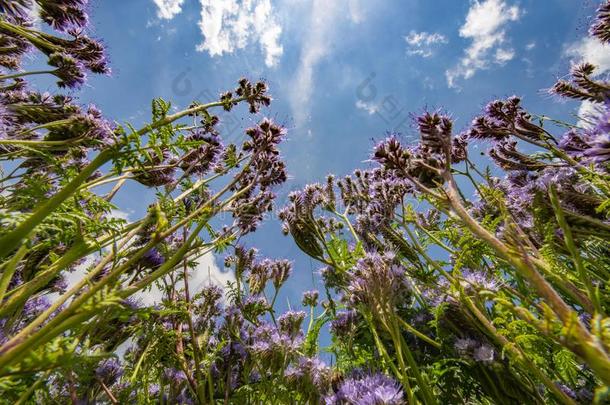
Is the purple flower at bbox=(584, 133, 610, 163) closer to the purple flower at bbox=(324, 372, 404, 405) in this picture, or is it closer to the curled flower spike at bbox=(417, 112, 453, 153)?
the curled flower spike at bbox=(417, 112, 453, 153)

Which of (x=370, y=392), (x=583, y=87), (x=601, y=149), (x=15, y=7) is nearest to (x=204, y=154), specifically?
(x=15, y=7)

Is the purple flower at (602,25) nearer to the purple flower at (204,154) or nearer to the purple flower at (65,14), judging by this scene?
the purple flower at (204,154)

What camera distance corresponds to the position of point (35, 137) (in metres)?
3.08

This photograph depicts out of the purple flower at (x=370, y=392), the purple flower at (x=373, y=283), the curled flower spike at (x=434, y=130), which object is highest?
the curled flower spike at (x=434, y=130)

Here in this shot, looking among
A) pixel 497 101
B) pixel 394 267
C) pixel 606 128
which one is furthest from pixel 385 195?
pixel 606 128

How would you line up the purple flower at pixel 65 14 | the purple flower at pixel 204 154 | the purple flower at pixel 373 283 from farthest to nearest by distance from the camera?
the purple flower at pixel 204 154 < the purple flower at pixel 65 14 < the purple flower at pixel 373 283

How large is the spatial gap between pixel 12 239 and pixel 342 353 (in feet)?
13.5

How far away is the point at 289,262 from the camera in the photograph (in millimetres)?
5488

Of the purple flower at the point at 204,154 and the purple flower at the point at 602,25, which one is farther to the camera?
the purple flower at the point at 204,154

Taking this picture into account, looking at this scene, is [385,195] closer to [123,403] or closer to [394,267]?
[394,267]

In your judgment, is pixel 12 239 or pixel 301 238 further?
pixel 301 238

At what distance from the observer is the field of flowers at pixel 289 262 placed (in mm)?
1473

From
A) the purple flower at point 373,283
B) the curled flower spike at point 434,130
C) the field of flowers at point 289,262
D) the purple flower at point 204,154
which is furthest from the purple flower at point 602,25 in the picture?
the purple flower at point 204,154

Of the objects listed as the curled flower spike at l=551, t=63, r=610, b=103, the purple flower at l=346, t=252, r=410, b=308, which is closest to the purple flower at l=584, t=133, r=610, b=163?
the curled flower spike at l=551, t=63, r=610, b=103
